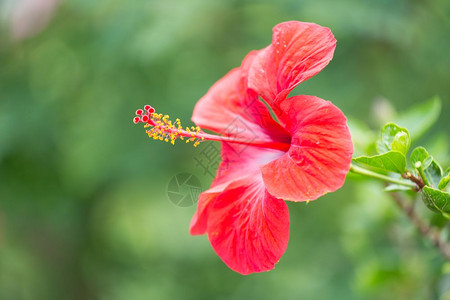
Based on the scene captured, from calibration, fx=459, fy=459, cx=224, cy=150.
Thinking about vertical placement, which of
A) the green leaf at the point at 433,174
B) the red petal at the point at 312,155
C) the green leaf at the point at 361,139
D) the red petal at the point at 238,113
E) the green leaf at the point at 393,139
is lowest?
the green leaf at the point at 361,139

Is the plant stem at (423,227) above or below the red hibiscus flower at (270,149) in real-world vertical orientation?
below

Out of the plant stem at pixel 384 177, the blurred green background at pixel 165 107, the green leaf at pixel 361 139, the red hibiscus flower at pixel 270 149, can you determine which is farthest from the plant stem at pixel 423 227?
the red hibiscus flower at pixel 270 149

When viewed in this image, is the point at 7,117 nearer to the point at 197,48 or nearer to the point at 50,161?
the point at 50,161

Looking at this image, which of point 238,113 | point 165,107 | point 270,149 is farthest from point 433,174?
point 165,107

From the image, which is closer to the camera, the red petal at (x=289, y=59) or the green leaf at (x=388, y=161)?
the green leaf at (x=388, y=161)

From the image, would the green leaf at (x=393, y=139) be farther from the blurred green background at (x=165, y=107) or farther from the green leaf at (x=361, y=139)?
the blurred green background at (x=165, y=107)

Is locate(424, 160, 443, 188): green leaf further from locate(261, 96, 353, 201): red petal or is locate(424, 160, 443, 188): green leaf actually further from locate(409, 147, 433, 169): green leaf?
locate(261, 96, 353, 201): red petal

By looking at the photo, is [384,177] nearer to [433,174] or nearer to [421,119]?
[433,174]

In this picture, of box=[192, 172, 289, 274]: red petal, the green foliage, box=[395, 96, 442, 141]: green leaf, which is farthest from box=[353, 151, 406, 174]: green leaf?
box=[395, 96, 442, 141]: green leaf
